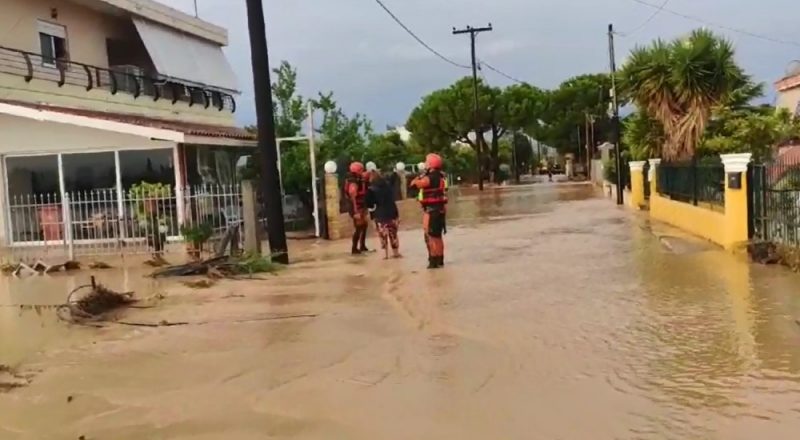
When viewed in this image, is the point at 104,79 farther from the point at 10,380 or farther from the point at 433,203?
the point at 10,380

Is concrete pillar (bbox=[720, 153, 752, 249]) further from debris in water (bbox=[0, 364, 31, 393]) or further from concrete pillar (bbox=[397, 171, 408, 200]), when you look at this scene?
concrete pillar (bbox=[397, 171, 408, 200])

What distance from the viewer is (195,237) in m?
16.1

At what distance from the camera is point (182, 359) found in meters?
8.07

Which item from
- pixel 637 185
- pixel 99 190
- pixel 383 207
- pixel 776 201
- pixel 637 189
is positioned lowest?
pixel 637 189

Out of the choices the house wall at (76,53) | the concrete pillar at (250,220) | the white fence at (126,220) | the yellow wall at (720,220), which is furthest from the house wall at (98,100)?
the yellow wall at (720,220)

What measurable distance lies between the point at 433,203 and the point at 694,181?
682 centimetres

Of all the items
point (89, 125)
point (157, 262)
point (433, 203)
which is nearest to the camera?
point (433, 203)

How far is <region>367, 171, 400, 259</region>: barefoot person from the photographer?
15372 millimetres

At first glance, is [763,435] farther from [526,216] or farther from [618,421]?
[526,216]

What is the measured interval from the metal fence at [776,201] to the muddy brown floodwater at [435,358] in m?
0.71

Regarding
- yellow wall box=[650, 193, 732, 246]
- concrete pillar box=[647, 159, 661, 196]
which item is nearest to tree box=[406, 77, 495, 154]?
concrete pillar box=[647, 159, 661, 196]

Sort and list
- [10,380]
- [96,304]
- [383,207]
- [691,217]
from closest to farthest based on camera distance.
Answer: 1. [10,380]
2. [96,304]
3. [383,207]
4. [691,217]

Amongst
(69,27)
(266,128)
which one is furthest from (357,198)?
(69,27)

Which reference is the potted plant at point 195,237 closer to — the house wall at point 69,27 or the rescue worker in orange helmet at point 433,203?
the rescue worker in orange helmet at point 433,203
